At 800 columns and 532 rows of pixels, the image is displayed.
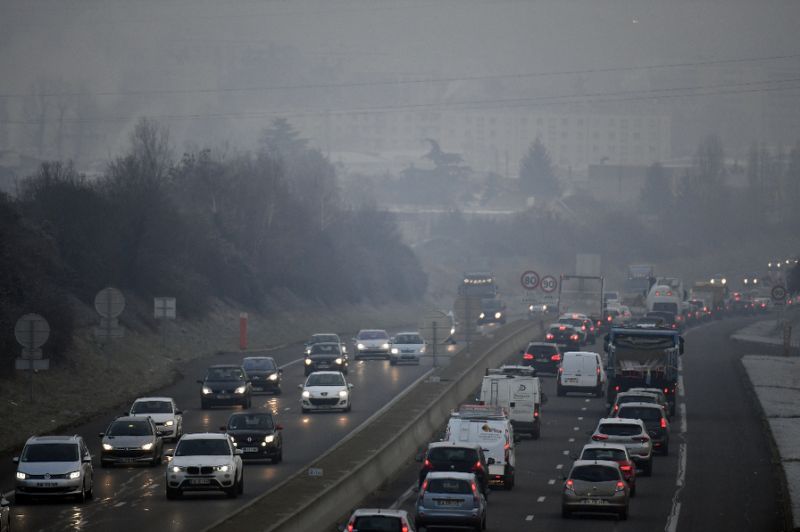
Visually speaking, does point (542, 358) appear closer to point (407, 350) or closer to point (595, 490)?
point (407, 350)

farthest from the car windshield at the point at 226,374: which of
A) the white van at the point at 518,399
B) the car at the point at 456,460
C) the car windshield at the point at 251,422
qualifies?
the car at the point at 456,460

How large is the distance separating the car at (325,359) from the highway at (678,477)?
9.25 m

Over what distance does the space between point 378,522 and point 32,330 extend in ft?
71.4

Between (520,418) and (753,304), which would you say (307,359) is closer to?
(520,418)

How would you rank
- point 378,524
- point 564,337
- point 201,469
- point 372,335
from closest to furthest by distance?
1. point 378,524
2. point 201,469
3. point 372,335
4. point 564,337

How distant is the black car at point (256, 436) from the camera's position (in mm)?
37344

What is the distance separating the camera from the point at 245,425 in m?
37.7

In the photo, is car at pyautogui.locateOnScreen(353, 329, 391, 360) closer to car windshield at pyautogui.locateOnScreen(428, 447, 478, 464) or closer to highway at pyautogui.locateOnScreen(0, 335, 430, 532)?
highway at pyautogui.locateOnScreen(0, 335, 430, 532)

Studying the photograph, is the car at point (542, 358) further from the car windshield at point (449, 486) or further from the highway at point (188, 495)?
the car windshield at point (449, 486)

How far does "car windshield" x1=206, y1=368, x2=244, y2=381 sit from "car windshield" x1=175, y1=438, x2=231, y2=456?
20.0 m

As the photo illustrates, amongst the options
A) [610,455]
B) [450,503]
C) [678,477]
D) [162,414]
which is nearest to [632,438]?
[678,477]

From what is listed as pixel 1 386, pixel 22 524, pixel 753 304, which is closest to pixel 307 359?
pixel 1 386

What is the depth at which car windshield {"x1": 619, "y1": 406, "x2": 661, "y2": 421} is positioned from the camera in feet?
140

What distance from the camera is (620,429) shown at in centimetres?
3828
